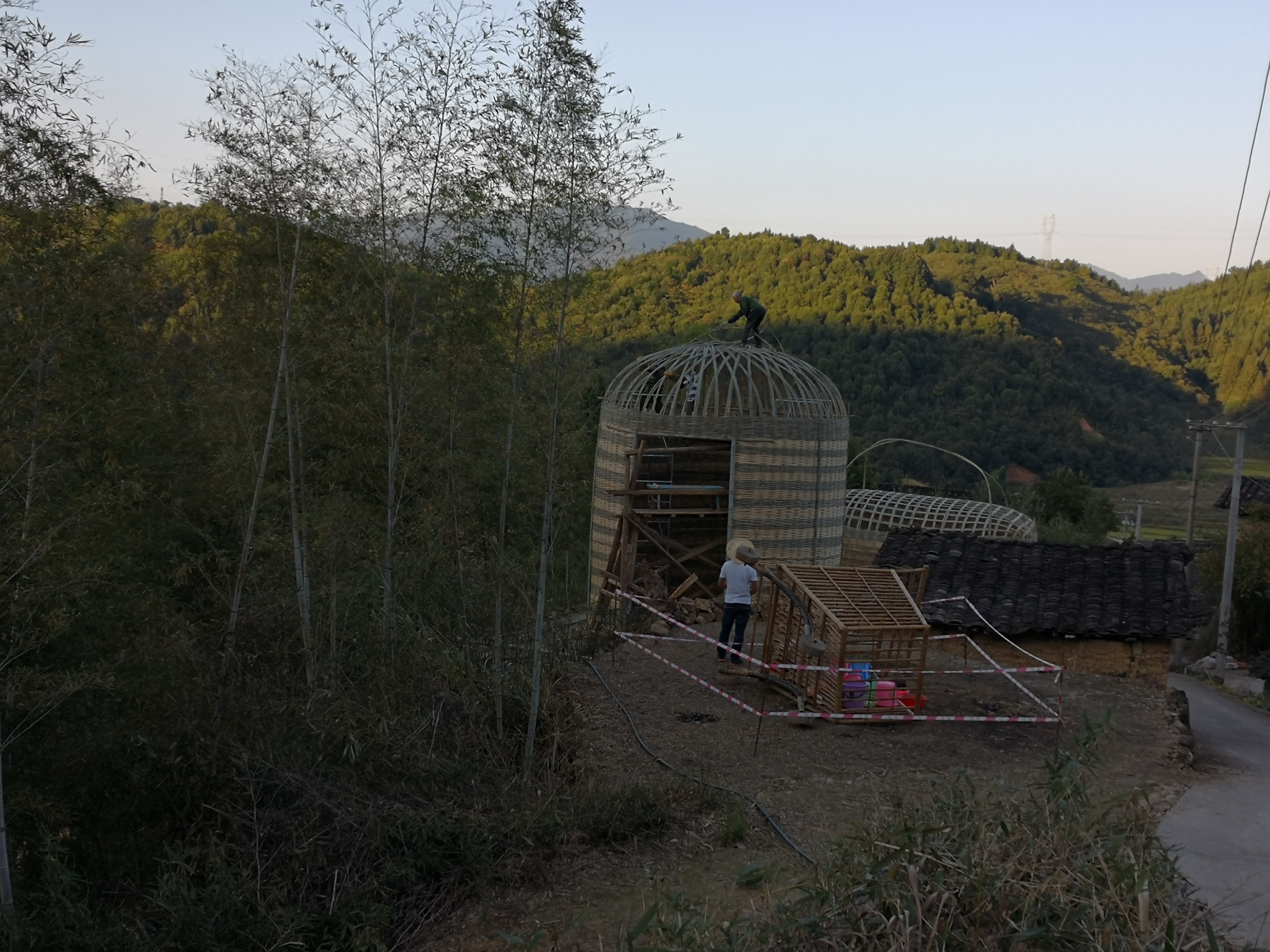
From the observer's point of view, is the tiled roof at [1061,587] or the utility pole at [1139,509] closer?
the tiled roof at [1061,587]

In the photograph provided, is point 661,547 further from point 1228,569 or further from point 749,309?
point 1228,569

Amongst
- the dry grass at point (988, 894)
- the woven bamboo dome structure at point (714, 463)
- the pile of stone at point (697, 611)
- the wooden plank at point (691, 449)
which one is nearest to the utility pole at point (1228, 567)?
the woven bamboo dome structure at point (714, 463)

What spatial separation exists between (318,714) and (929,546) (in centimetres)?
792

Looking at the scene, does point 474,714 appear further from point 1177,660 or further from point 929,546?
point 1177,660

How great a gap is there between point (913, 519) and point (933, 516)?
342mm

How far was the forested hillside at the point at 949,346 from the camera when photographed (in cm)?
3331

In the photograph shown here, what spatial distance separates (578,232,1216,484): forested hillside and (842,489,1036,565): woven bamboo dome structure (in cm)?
858

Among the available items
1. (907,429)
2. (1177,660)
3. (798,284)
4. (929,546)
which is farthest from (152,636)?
(798,284)

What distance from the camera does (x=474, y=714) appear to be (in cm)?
732

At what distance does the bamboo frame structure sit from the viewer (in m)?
8.41

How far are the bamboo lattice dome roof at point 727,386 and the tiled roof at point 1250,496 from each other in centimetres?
1593

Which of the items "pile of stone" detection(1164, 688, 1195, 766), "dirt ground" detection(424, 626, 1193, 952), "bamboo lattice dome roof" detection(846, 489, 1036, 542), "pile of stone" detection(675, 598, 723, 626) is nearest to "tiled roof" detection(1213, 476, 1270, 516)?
"bamboo lattice dome roof" detection(846, 489, 1036, 542)

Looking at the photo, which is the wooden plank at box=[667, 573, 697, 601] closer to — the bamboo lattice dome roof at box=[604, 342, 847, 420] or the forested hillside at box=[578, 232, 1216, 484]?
the bamboo lattice dome roof at box=[604, 342, 847, 420]

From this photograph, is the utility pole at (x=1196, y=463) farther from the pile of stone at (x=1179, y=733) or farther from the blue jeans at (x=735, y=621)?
the blue jeans at (x=735, y=621)
